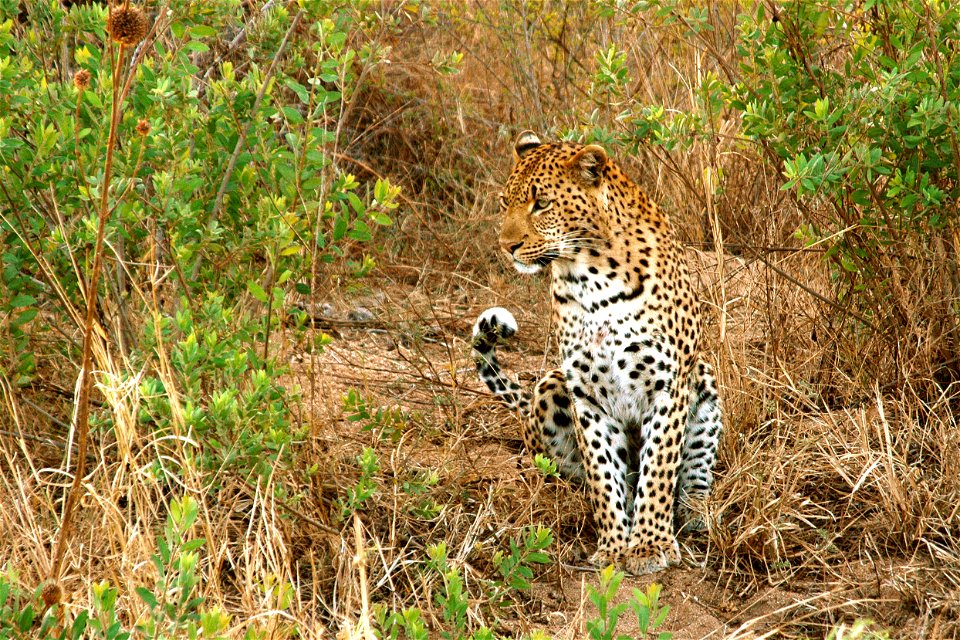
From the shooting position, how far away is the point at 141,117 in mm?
4180

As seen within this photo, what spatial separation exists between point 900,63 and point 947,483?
1.57m

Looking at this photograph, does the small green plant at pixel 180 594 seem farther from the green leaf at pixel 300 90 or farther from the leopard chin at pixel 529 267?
the leopard chin at pixel 529 267

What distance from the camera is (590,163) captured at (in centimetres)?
477

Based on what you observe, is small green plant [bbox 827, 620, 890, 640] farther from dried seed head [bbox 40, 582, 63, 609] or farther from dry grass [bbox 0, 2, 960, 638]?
dried seed head [bbox 40, 582, 63, 609]

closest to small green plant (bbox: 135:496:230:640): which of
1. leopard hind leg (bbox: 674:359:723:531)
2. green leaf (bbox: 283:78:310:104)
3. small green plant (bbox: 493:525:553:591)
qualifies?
small green plant (bbox: 493:525:553:591)

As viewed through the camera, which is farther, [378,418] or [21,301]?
[378,418]

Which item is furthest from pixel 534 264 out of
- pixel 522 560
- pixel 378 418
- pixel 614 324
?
pixel 522 560

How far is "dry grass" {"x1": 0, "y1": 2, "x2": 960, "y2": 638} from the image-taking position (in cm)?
385

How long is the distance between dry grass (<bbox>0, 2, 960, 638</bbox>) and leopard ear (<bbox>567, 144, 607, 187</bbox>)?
63 centimetres

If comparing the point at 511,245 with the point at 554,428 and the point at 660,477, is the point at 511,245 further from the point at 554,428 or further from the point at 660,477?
the point at 660,477

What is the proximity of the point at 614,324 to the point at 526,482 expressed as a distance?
736 millimetres

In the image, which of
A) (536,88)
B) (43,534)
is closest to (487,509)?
(43,534)

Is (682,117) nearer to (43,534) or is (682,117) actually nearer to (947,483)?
(947,483)

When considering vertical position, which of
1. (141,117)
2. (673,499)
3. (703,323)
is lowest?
(673,499)
